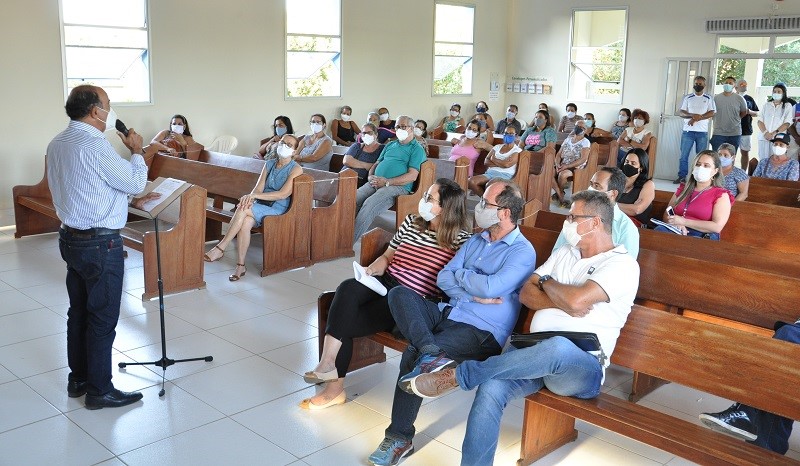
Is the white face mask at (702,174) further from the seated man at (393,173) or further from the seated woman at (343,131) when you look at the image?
the seated woman at (343,131)

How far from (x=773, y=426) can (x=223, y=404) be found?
238 cm

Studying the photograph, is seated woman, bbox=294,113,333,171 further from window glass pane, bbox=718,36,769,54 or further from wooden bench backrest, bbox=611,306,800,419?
window glass pane, bbox=718,36,769,54

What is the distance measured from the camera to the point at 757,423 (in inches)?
125

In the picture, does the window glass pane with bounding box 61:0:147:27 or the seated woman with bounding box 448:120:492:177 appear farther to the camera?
the window glass pane with bounding box 61:0:147:27

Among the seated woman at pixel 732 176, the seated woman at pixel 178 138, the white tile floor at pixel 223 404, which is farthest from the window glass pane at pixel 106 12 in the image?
the seated woman at pixel 732 176

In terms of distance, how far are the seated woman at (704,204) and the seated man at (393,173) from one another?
259 centimetres

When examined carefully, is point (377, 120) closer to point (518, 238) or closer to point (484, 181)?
point (484, 181)

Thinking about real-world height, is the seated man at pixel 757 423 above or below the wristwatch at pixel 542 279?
below

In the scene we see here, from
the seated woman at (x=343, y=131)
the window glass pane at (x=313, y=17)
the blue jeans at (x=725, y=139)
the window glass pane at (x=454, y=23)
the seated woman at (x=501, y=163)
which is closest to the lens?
the seated woman at (x=501, y=163)

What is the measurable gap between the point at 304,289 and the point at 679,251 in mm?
2573

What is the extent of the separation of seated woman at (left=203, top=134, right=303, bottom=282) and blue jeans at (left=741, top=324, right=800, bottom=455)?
12.4 feet

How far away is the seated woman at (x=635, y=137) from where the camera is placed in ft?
35.4

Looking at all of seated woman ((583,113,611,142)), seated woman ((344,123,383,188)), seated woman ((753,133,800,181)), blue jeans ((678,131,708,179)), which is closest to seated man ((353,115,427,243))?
seated woman ((344,123,383,188))

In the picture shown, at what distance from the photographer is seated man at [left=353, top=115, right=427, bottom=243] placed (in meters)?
7.00
